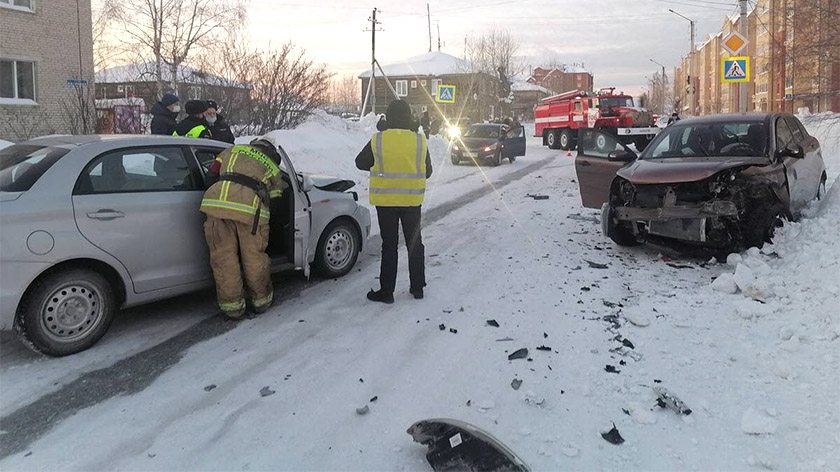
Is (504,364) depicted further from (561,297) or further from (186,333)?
(186,333)

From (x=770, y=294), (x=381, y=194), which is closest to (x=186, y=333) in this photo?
(x=381, y=194)

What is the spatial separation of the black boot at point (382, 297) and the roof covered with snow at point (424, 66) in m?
64.6

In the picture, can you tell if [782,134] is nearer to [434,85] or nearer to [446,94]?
[446,94]

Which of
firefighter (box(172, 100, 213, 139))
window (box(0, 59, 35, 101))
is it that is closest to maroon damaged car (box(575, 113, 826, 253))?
firefighter (box(172, 100, 213, 139))

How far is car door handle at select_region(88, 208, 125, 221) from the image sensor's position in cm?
439

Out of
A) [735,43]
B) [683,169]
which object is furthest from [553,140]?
[683,169]

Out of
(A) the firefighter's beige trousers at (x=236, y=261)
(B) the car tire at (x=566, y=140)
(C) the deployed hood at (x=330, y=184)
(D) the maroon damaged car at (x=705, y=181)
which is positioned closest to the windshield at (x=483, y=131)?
(B) the car tire at (x=566, y=140)

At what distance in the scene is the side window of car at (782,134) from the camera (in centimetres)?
735

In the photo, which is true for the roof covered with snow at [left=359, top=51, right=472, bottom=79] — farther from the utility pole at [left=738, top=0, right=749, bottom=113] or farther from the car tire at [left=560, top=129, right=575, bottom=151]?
the utility pole at [left=738, top=0, right=749, bottom=113]

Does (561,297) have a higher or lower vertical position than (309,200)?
lower

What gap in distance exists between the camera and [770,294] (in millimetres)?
5176

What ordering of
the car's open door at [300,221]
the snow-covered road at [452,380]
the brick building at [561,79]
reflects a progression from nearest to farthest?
the snow-covered road at [452,380] → the car's open door at [300,221] → the brick building at [561,79]

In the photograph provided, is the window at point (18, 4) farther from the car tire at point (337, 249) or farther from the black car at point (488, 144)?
the car tire at point (337, 249)

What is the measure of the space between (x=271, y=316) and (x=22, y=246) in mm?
1995
